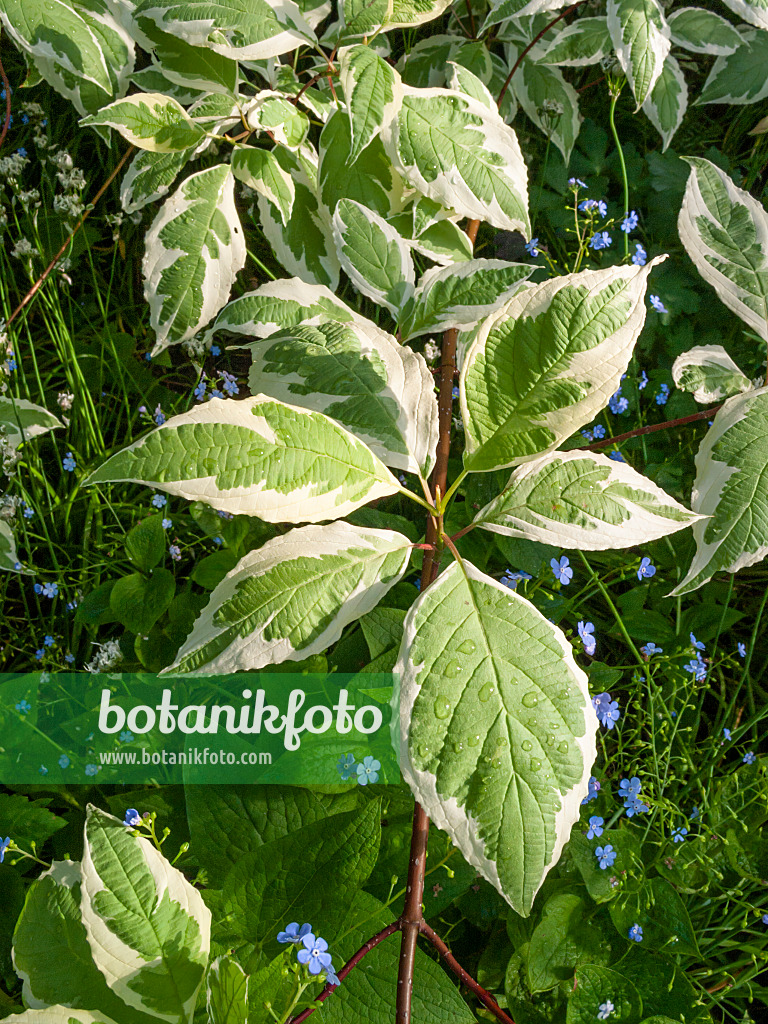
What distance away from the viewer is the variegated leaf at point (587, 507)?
2.79ft

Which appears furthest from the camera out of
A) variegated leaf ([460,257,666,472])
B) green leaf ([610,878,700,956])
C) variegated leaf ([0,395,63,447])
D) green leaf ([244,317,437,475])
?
variegated leaf ([0,395,63,447])

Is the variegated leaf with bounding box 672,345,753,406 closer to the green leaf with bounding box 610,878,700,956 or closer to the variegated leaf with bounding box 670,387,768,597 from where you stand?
the variegated leaf with bounding box 670,387,768,597

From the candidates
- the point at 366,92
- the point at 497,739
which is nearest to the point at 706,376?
the point at 366,92

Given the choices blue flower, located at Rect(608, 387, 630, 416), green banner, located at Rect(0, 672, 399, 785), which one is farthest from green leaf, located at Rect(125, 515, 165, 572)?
blue flower, located at Rect(608, 387, 630, 416)

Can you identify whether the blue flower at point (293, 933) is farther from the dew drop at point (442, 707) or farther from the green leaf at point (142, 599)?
the green leaf at point (142, 599)

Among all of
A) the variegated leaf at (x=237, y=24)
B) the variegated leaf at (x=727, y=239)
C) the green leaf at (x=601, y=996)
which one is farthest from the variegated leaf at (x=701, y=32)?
the green leaf at (x=601, y=996)

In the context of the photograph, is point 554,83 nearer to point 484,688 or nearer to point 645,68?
point 645,68

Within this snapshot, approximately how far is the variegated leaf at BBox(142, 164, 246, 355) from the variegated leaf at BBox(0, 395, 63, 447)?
355 millimetres

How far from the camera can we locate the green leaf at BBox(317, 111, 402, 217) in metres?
1.22

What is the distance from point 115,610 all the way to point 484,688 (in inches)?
31.5

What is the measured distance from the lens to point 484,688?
75cm

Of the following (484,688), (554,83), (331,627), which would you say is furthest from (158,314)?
(554,83)

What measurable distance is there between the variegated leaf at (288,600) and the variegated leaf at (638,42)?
974 millimetres

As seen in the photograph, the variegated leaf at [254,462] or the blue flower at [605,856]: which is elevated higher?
the variegated leaf at [254,462]
